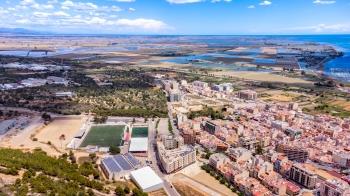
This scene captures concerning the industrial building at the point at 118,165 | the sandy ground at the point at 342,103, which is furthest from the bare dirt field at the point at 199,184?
the sandy ground at the point at 342,103

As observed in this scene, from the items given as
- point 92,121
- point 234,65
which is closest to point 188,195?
point 92,121

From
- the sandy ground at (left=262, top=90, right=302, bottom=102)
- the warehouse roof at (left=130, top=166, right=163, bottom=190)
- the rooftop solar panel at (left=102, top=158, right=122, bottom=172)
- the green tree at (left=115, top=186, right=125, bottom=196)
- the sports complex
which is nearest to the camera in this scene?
the green tree at (left=115, top=186, right=125, bottom=196)

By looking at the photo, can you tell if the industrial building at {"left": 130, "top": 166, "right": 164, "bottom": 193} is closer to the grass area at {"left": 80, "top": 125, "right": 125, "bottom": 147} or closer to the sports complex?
the sports complex

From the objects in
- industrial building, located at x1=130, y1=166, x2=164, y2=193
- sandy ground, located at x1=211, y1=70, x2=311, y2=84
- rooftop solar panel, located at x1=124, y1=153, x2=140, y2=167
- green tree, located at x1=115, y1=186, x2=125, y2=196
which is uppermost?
green tree, located at x1=115, y1=186, x2=125, y2=196

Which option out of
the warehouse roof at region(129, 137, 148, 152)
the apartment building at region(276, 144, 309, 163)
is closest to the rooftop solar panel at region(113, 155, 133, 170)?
the warehouse roof at region(129, 137, 148, 152)

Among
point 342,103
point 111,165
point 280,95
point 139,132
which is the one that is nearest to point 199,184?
point 111,165

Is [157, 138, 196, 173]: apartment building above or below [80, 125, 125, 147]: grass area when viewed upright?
above

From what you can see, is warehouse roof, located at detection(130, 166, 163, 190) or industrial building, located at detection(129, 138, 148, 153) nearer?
warehouse roof, located at detection(130, 166, 163, 190)

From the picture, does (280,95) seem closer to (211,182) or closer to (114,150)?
(114,150)
